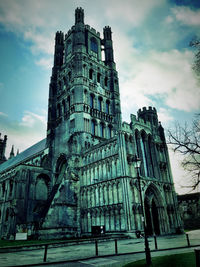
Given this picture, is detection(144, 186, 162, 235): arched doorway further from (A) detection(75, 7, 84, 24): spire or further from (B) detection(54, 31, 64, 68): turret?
(A) detection(75, 7, 84, 24): spire

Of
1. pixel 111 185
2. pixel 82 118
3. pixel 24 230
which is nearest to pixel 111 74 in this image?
pixel 82 118

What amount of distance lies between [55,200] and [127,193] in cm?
1138

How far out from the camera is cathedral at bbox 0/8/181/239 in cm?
2724

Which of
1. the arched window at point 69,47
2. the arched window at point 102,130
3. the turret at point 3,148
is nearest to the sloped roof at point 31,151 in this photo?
the arched window at point 102,130

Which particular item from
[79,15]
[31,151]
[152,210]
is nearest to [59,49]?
[79,15]

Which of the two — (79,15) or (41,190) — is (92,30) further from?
(41,190)

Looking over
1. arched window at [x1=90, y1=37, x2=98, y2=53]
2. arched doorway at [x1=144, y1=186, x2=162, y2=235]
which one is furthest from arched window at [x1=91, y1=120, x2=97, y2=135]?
arched window at [x1=90, y1=37, x2=98, y2=53]

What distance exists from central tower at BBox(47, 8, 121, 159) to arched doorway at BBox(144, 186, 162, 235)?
12661mm

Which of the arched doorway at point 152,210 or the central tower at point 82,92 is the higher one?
the central tower at point 82,92

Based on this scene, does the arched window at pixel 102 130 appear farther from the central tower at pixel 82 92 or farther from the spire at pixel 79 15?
the spire at pixel 79 15

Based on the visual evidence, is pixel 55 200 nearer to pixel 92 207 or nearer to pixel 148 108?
pixel 92 207

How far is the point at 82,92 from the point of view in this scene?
38.3 metres

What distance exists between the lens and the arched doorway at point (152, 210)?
27714 millimetres

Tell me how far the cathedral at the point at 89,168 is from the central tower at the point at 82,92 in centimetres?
18
